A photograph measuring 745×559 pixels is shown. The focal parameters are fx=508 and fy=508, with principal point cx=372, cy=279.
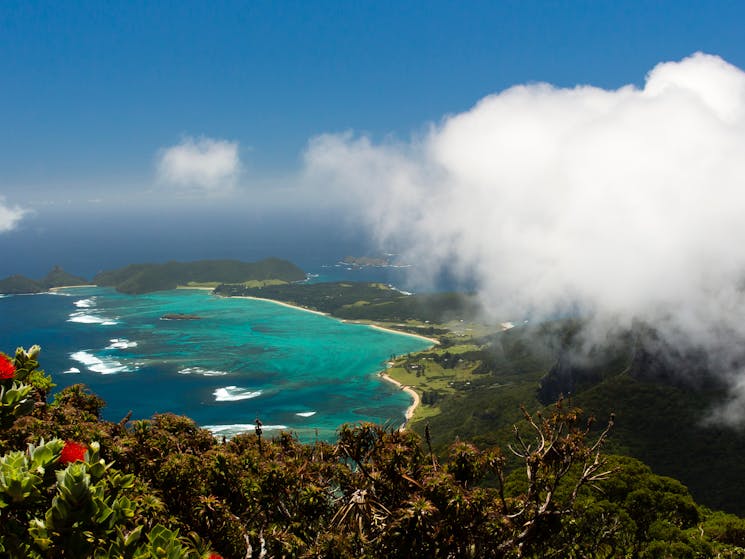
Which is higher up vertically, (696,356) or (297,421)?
(696,356)

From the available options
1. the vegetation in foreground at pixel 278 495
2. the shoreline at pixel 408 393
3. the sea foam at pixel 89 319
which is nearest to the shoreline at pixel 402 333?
the shoreline at pixel 408 393

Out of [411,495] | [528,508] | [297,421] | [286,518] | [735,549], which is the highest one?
[411,495]

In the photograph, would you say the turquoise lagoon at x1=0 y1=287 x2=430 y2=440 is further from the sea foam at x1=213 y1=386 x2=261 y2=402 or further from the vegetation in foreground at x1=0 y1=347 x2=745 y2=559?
the vegetation in foreground at x1=0 y1=347 x2=745 y2=559

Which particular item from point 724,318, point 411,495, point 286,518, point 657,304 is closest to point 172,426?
point 286,518

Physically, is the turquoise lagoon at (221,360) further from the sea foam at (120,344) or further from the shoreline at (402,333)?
the shoreline at (402,333)

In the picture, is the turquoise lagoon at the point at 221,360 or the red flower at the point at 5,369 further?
the turquoise lagoon at the point at 221,360

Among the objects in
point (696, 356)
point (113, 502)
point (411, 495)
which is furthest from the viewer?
point (696, 356)

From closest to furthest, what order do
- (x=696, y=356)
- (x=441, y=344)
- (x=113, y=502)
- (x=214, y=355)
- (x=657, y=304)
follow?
1. (x=113, y=502)
2. (x=696, y=356)
3. (x=657, y=304)
4. (x=214, y=355)
5. (x=441, y=344)

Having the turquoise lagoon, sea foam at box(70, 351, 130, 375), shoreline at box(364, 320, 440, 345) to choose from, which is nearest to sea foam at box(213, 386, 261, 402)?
the turquoise lagoon

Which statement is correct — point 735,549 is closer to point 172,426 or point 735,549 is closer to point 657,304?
point 172,426
